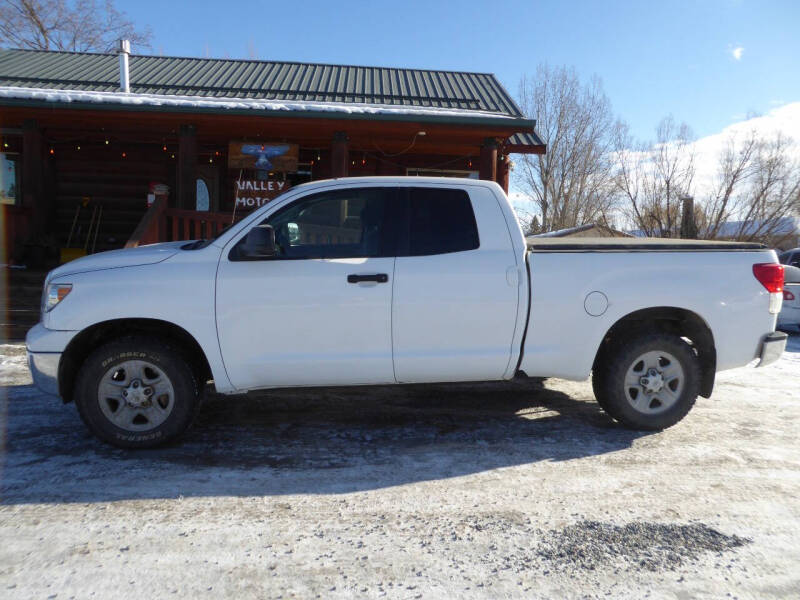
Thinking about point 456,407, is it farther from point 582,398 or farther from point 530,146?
point 530,146

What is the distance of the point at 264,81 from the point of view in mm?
14211

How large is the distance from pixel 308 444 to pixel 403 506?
3.78ft

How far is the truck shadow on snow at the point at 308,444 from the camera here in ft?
11.7

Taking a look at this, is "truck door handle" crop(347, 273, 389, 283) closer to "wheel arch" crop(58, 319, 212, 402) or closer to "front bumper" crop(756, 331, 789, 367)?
"wheel arch" crop(58, 319, 212, 402)

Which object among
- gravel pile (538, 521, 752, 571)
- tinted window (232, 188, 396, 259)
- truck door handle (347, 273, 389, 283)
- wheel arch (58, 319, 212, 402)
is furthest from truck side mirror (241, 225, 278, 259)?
gravel pile (538, 521, 752, 571)

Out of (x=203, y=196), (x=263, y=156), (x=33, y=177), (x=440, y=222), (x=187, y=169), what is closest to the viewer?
(x=440, y=222)

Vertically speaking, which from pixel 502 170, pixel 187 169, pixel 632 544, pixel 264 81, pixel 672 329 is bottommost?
pixel 632 544

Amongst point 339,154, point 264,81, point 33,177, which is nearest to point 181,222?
point 339,154

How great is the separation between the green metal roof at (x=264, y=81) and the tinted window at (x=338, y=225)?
887 cm

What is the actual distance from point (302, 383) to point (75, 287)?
168cm

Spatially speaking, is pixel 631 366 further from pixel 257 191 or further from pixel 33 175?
pixel 33 175

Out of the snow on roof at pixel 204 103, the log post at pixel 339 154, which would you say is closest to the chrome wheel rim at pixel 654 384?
the snow on roof at pixel 204 103

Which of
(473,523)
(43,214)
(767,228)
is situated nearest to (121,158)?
(43,214)

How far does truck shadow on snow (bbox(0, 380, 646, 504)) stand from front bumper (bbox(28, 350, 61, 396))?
0.46 metres
